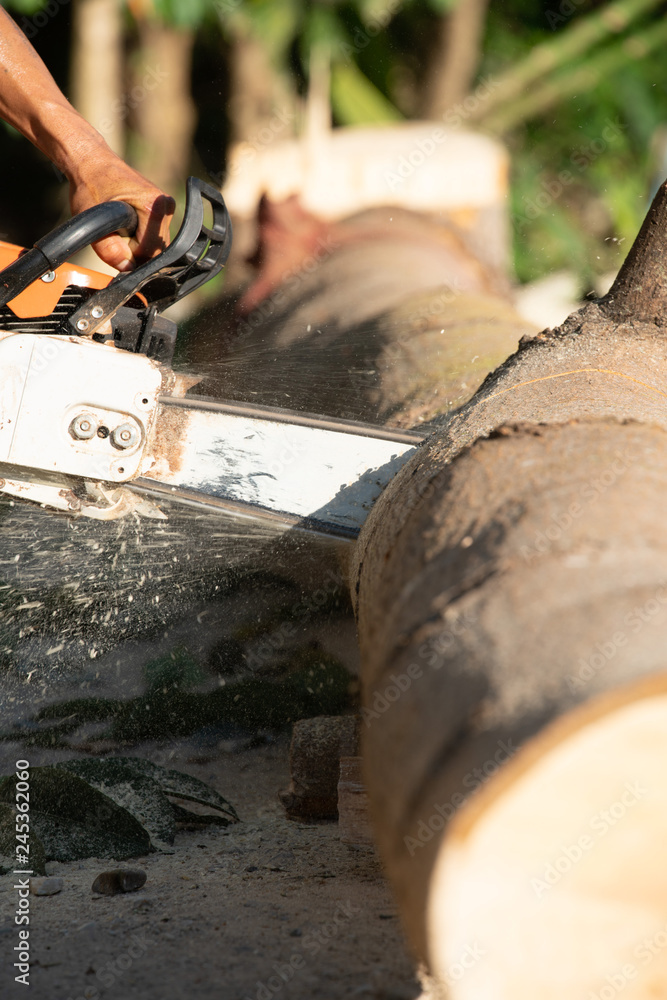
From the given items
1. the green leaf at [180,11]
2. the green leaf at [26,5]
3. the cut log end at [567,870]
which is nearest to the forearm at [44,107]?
the cut log end at [567,870]

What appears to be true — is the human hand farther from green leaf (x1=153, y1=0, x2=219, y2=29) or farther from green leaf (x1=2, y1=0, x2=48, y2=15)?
green leaf (x1=153, y1=0, x2=219, y2=29)

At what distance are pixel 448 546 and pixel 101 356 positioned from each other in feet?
3.36

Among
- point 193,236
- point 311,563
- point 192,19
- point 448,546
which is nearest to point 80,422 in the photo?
point 193,236

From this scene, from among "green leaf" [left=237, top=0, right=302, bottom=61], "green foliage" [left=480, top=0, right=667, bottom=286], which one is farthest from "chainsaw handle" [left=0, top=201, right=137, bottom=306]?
"green foliage" [left=480, top=0, right=667, bottom=286]

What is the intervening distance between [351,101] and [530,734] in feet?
24.1

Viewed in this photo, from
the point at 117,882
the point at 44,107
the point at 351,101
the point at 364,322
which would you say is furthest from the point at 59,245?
the point at 351,101

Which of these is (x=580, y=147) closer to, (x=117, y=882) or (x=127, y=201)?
(x=127, y=201)

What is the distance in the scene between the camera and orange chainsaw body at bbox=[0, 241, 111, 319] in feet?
5.83

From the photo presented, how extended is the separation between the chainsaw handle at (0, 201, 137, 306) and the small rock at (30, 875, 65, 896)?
3.75 feet

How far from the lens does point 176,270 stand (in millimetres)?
1847

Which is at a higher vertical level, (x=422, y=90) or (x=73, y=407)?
(x=422, y=90)

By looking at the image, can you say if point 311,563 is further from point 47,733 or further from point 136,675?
point 47,733

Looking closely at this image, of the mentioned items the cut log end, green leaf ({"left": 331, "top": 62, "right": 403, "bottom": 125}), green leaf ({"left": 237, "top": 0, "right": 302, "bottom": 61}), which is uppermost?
green leaf ({"left": 331, "top": 62, "right": 403, "bottom": 125})

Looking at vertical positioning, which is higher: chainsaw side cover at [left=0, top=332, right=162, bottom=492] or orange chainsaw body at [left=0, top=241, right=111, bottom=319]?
orange chainsaw body at [left=0, top=241, right=111, bottom=319]
